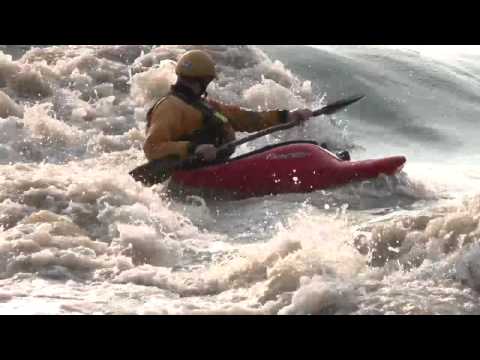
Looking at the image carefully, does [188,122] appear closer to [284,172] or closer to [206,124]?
[206,124]

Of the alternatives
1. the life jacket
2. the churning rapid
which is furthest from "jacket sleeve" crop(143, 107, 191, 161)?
the churning rapid

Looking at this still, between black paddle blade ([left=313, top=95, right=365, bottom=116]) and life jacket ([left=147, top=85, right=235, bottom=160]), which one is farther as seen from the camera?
black paddle blade ([left=313, top=95, right=365, bottom=116])

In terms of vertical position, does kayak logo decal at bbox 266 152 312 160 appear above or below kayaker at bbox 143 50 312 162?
below

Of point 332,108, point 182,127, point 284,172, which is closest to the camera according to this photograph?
point 284,172

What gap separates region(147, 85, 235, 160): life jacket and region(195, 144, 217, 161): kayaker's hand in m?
0.20

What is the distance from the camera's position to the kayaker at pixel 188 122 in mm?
8102

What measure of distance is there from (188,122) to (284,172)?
98cm

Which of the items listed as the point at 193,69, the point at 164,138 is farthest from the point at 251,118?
the point at 164,138

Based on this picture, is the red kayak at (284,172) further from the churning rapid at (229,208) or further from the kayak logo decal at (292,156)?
the churning rapid at (229,208)

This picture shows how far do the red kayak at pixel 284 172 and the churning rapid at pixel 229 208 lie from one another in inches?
5.0

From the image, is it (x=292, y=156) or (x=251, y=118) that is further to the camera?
(x=251, y=118)

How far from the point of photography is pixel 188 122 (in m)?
8.32

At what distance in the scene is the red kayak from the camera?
26.5 feet

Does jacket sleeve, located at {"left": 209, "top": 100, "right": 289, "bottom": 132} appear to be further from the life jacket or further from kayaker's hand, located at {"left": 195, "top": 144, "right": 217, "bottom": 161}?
kayaker's hand, located at {"left": 195, "top": 144, "right": 217, "bottom": 161}
